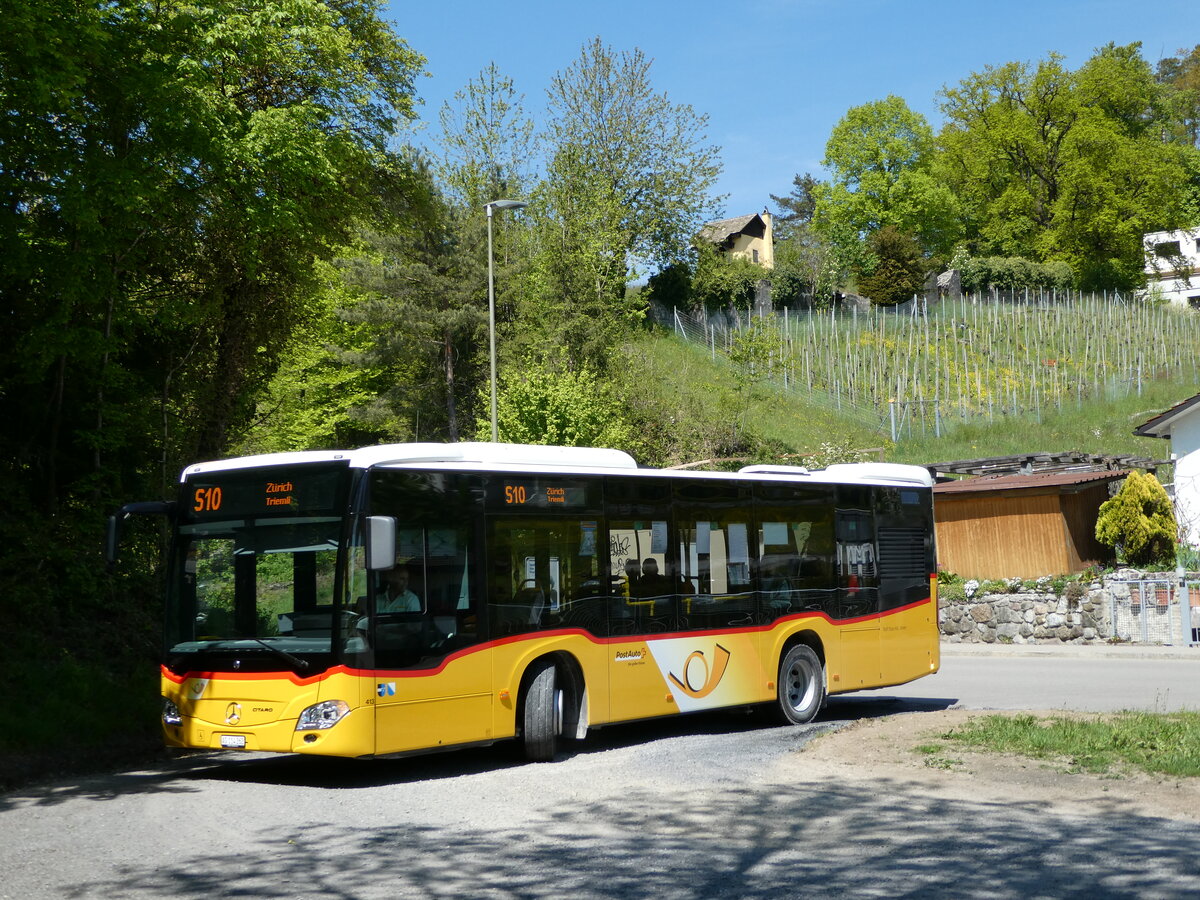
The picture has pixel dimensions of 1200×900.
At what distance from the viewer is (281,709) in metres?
10.8

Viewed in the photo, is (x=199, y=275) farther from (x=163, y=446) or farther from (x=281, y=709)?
(x=281, y=709)

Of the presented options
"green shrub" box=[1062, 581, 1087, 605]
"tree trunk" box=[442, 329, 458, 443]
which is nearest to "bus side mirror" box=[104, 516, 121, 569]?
"green shrub" box=[1062, 581, 1087, 605]

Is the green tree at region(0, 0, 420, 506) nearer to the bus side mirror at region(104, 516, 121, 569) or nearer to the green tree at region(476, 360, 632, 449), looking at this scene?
the bus side mirror at region(104, 516, 121, 569)

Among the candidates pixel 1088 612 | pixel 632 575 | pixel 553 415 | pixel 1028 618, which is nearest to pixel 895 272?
pixel 553 415

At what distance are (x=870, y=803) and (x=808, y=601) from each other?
649 centimetres

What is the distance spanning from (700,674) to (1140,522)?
21272 millimetres

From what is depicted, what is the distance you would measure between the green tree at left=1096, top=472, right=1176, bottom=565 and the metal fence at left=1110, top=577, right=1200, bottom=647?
9.94 feet

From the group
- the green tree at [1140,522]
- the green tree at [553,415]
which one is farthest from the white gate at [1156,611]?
the green tree at [553,415]

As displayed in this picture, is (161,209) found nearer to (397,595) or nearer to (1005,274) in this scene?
(397,595)

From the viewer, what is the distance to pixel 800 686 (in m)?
15.9

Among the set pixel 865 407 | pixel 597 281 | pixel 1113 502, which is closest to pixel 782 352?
pixel 865 407

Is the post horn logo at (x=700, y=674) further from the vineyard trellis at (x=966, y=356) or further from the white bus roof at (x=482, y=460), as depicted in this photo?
the vineyard trellis at (x=966, y=356)

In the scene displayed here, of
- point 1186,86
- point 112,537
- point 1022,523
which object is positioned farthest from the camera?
point 1186,86

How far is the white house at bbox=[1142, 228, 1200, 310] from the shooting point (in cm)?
8812
